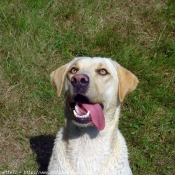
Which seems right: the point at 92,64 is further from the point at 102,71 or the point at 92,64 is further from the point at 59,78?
the point at 59,78

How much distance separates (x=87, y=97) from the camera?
388cm

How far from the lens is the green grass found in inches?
224

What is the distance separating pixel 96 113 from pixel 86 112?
10cm

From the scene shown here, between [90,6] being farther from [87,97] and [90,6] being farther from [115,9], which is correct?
[87,97]

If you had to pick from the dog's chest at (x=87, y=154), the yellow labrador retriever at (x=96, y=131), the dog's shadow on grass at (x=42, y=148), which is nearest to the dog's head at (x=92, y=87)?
the yellow labrador retriever at (x=96, y=131)

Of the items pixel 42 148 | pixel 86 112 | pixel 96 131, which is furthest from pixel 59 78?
pixel 42 148

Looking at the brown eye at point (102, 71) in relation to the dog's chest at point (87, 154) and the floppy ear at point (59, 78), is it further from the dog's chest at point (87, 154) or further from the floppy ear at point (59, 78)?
the dog's chest at point (87, 154)

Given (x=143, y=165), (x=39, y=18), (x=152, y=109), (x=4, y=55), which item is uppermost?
(x=39, y=18)

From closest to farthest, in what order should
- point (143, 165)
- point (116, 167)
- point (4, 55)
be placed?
1. point (116, 167)
2. point (143, 165)
3. point (4, 55)

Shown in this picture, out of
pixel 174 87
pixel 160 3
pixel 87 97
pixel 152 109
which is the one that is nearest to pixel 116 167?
pixel 87 97

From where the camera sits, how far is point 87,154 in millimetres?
4305

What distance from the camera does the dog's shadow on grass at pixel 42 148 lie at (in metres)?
5.50

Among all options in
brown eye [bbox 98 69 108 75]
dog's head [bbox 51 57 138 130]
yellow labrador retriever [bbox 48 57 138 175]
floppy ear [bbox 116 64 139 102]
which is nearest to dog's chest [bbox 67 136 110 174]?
yellow labrador retriever [bbox 48 57 138 175]

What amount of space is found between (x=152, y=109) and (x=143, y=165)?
0.94 metres
